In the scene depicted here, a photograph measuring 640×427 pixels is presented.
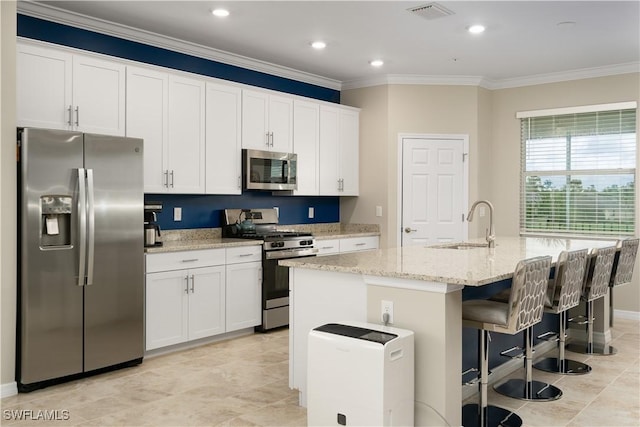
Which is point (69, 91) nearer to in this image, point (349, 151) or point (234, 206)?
point (234, 206)

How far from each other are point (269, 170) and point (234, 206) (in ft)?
1.76

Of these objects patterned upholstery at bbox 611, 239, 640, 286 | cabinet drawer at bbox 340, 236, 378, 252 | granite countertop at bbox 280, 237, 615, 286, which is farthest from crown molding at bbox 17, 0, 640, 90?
granite countertop at bbox 280, 237, 615, 286

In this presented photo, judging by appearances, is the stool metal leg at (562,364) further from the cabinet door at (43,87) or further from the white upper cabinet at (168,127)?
the cabinet door at (43,87)

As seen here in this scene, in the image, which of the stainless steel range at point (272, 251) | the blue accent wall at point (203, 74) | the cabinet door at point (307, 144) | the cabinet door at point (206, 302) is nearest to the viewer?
the blue accent wall at point (203, 74)

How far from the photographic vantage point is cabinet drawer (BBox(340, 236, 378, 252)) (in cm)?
623

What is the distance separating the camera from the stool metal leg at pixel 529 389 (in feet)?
11.9

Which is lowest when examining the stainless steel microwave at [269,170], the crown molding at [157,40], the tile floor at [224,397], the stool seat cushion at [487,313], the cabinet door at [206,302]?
the tile floor at [224,397]

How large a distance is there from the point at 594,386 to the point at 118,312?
334 cm

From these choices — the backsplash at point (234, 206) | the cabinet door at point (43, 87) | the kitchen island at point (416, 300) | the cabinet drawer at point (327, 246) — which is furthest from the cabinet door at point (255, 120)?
the kitchen island at point (416, 300)

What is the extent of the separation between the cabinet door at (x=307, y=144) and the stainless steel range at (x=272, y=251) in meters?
0.66

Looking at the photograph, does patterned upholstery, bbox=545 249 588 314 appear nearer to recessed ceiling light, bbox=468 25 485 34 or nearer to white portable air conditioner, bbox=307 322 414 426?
white portable air conditioner, bbox=307 322 414 426

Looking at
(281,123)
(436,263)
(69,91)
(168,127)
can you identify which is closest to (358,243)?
(281,123)

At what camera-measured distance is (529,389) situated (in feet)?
12.0

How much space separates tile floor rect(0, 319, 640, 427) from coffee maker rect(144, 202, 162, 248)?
92 cm
